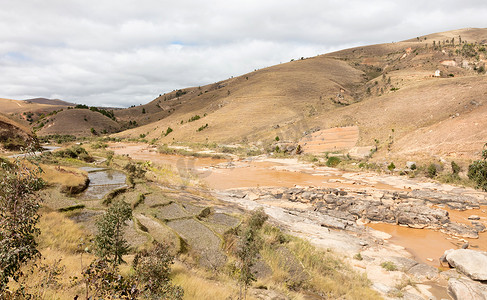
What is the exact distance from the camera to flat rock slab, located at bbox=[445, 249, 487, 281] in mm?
8637

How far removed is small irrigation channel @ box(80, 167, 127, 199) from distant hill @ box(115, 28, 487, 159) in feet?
95.7

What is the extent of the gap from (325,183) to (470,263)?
1514 centimetres

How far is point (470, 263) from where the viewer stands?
9.13m

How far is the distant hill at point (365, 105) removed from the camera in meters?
31.8

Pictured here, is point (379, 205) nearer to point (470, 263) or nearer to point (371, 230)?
point (371, 230)

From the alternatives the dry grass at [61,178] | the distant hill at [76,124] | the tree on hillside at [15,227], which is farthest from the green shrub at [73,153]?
the distant hill at [76,124]

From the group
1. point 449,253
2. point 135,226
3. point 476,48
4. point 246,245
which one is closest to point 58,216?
point 135,226

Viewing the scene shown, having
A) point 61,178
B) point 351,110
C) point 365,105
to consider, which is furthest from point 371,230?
point 365,105

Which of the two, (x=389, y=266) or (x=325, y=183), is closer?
(x=389, y=266)

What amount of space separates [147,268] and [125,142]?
70.8m

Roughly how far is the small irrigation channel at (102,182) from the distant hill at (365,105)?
29.2 meters

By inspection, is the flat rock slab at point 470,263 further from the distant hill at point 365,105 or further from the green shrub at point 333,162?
the green shrub at point 333,162

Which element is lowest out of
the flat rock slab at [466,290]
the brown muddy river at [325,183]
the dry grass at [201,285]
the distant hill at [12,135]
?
the brown muddy river at [325,183]

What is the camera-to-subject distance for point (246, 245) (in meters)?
5.75
